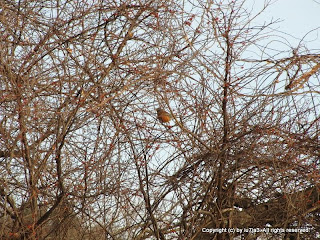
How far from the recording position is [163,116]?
144 inches

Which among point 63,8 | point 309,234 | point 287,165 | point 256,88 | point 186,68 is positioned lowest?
point 309,234

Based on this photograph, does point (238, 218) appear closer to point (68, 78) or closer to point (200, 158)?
point (200, 158)

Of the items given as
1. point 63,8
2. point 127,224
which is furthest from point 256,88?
point 63,8

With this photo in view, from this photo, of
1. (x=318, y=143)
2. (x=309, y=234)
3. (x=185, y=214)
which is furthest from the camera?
(x=309, y=234)

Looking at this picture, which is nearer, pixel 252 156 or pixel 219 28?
pixel 252 156

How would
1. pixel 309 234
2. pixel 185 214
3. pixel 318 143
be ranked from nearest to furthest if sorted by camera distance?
pixel 185 214
pixel 318 143
pixel 309 234

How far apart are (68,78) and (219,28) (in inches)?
49.5

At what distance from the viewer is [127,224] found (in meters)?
3.55

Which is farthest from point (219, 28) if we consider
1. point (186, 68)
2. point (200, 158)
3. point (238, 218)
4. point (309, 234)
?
point (309, 234)

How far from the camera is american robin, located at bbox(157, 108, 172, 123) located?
3.62m

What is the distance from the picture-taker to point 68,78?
12.1 ft

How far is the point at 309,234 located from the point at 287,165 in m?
0.78

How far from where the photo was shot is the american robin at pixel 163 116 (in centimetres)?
362

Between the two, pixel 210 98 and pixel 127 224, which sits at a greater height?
pixel 210 98
